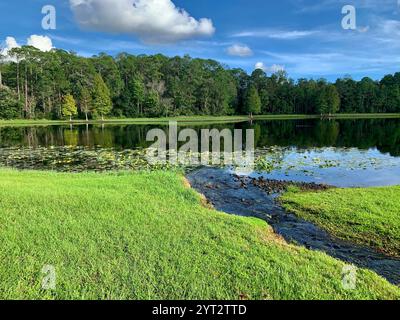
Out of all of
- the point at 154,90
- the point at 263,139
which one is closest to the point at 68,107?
the point at 154,90

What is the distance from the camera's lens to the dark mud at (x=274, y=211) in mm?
8836

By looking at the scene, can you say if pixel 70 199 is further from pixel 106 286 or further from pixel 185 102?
pixel 185 102

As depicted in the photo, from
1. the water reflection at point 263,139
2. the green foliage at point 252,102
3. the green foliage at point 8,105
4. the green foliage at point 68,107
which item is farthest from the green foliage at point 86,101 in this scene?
the green foliage at point 252,102

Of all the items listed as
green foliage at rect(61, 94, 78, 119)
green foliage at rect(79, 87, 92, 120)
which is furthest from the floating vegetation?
green foliage at rect(79, 87, 92, 120)

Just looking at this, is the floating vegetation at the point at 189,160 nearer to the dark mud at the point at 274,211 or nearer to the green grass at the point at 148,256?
the dark mud at the point at 274,211

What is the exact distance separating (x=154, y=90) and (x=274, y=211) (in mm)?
80932

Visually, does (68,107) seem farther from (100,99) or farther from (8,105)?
(8,105)

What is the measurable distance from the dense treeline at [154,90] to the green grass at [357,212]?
70.7 m

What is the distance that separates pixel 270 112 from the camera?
375 ft

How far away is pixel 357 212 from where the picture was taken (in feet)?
39.2

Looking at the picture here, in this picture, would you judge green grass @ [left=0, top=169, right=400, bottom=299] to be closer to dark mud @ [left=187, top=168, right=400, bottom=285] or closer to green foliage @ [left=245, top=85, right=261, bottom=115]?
dark mud @ [left=187, top=168, right=400, bottom=285]
